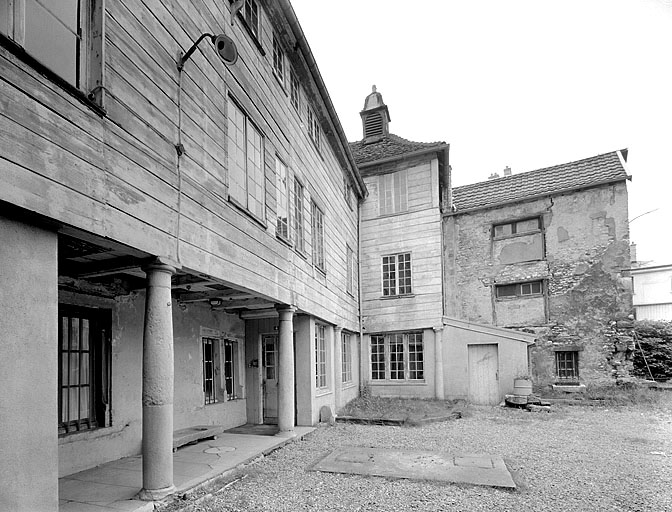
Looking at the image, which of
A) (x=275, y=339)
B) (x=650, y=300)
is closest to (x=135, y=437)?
(x=275, y=339)

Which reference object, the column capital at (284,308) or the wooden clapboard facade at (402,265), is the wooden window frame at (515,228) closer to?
the wooden clapboard facade at (402,265)

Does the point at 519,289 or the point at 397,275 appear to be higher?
the point at 397,275

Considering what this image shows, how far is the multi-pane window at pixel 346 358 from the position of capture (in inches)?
579

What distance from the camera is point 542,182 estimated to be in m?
18.6

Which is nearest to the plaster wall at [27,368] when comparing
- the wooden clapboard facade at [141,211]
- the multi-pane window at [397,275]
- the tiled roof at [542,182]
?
the wooden clapboard facade at [141,211]

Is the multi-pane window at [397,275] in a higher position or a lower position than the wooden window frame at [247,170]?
lower

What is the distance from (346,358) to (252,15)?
407 inches

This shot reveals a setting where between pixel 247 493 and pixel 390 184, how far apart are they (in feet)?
43.7

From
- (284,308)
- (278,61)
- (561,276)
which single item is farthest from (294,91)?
(561,276)

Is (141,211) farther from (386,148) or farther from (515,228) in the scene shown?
(515,228)

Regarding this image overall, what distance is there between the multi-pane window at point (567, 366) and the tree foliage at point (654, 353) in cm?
191

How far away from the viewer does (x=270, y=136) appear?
8.44 meters

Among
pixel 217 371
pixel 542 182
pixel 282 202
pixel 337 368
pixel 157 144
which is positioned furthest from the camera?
pixel 542 182

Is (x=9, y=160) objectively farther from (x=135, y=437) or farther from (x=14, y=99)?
(x=135, y=437)
